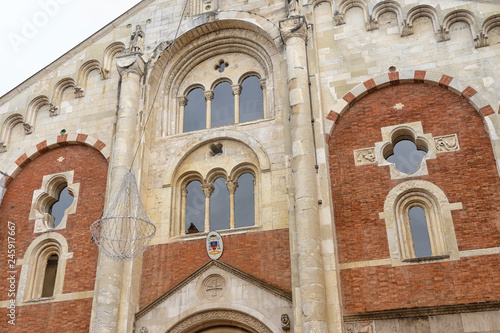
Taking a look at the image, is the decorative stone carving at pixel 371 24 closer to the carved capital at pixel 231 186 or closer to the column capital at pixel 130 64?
the carved capital at pixel 231 186

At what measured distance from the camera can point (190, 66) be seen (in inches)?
744

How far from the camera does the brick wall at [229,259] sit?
14500 mm

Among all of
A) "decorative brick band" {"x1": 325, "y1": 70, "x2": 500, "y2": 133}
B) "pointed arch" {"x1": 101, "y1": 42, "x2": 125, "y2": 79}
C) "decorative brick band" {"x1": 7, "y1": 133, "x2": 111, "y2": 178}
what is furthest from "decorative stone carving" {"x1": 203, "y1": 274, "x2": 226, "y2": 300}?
"pointed arch" {"x1": 101, "y1": 42, "x2": 125, "y2": 79}

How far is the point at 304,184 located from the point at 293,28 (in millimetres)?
5045

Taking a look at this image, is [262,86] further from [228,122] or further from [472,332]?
[472,332]

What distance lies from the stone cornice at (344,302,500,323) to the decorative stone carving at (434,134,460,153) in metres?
4.07

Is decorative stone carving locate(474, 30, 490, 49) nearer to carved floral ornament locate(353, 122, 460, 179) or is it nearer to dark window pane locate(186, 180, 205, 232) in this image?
carved floral ornament locate(353, 122, 460, 179)

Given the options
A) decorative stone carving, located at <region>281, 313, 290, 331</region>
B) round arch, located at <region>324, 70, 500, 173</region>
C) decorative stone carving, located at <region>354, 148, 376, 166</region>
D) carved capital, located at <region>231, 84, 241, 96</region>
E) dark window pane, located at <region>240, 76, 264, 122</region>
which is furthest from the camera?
carved capital, located at <region>231, 84, 241, 96</region>

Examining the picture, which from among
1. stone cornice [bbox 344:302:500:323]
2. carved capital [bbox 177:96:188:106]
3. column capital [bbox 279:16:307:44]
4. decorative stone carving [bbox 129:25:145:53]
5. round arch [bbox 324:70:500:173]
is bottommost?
stone cornice [bbox 344:302:500:323]

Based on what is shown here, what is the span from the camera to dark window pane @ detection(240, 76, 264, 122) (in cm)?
1742

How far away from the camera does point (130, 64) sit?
1792 centimetres

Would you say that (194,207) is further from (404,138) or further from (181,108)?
(404,138)

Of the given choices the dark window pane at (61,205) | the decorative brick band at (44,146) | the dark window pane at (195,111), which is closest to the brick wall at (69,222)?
the decorative brick band at (44,146)

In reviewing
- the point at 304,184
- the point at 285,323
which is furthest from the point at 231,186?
the point at 285,323
